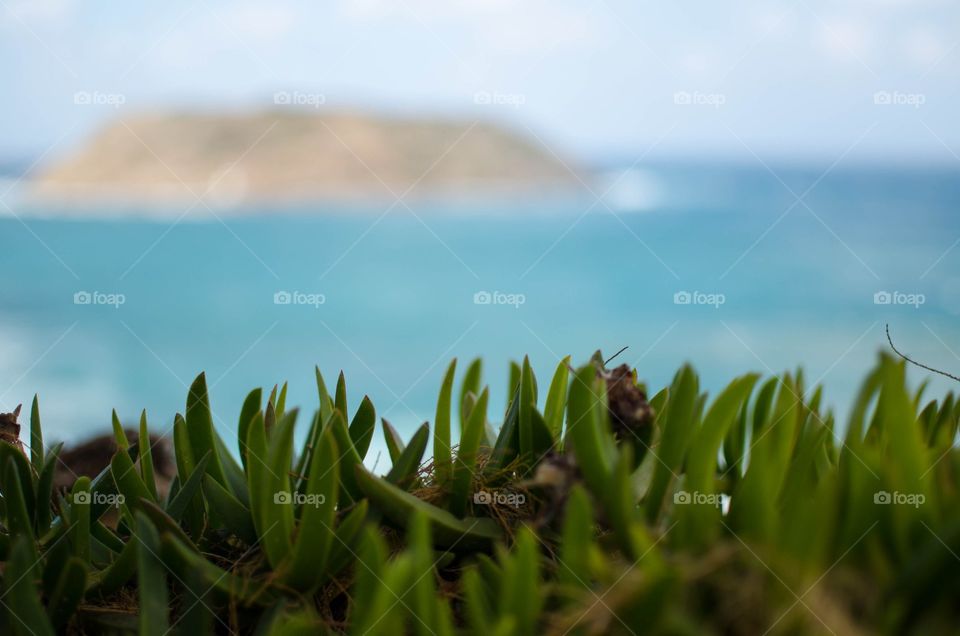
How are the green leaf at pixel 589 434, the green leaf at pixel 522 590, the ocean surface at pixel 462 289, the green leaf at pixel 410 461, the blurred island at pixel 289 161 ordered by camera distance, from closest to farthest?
the green leaf at pixel 522 590, the green leaf at pixel 589 434, the green leaf at pixel 410 461, the ocean surface at pixel 462 289, the blurred island at pixel 289 161

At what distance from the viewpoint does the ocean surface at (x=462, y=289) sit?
392 inches

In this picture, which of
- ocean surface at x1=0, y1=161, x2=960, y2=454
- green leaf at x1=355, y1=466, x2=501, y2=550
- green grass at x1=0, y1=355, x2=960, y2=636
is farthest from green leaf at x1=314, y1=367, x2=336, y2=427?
ocean surface at x1=0, y1=161, x2=960, y2=454

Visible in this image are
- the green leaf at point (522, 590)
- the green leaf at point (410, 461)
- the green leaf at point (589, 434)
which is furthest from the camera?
the green leaf at point (410, 461)

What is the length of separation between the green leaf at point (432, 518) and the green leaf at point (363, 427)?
116 millimetres

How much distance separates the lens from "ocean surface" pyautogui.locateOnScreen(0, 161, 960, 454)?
9.97 meters

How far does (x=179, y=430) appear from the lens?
798 millimetres

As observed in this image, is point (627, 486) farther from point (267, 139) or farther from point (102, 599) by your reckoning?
point (267, 139)

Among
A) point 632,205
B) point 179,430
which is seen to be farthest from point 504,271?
point 179,430

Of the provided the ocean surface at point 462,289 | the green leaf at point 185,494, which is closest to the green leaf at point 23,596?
the green leaf at point 185,494

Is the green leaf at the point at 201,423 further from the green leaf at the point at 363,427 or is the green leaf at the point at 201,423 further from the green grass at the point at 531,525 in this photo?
the green leaf at the point at 363,427

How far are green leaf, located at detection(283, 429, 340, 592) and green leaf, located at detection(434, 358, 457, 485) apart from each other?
0.51ft

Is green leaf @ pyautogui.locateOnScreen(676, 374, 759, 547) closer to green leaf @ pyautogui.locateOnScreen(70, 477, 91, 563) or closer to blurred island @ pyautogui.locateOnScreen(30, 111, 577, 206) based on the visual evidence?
green leaf @ pyautogui.locateOnScreen(70, 477, 91, 563)

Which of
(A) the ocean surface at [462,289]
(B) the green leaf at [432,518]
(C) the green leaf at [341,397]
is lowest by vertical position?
(B) the green leaf at [432,518]

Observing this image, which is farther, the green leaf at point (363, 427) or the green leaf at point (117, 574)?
the green leaf at point (363, 427)
